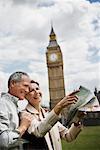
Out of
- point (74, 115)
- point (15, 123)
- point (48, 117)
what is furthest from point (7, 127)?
point (74, 115)

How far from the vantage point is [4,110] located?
4.85 feet

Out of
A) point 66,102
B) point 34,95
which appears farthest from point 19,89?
point 66,102

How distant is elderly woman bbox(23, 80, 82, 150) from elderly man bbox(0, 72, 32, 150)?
29mm

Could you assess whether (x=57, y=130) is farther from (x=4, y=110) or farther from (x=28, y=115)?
(x=4, y=110)

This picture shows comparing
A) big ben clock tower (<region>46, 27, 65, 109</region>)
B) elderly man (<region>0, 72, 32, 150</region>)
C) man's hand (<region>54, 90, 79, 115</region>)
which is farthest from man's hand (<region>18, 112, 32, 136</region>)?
big ben clock tower (<region>46, 27, 65, 109</region>)

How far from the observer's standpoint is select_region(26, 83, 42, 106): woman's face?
1.57m

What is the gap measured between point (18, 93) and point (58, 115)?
0.53ft

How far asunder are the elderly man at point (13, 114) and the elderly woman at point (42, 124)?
0.09 feet

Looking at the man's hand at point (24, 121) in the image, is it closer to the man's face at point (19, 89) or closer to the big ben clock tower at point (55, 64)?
the man's face at point (19, 89)

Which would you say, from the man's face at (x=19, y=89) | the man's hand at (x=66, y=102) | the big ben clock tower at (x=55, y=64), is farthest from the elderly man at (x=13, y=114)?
the big ben clock tower at (x=55, y=64)

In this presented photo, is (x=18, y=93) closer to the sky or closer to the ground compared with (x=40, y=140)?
closer to the sky

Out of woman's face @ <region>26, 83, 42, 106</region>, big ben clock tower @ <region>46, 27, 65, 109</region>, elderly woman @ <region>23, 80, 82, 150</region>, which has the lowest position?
elderly woman @ <region>23, 80, 82, 150</region>

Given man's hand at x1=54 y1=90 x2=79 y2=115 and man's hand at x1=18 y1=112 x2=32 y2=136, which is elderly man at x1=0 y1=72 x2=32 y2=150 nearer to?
man's hand at x1=18 y1=112 x2=32 y2=136

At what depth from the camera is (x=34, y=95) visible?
5.15 ft
